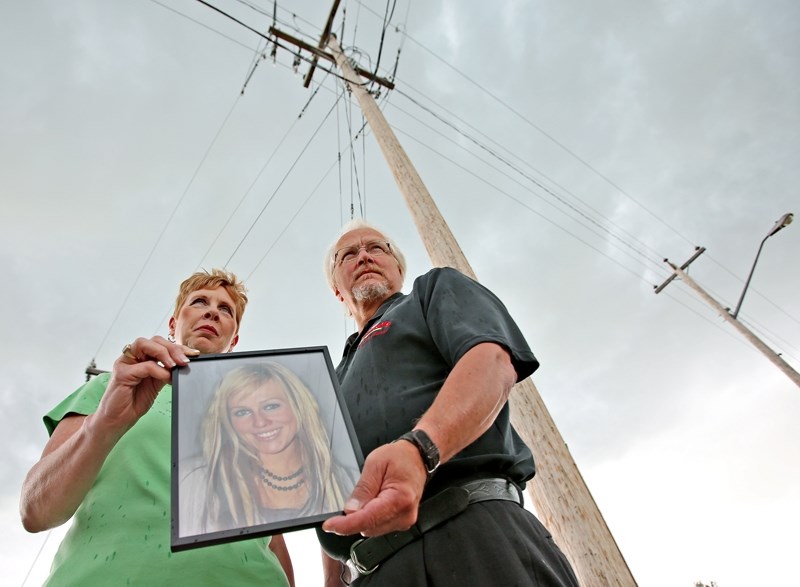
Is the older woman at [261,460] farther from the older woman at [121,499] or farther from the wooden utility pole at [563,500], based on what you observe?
the wooden utility pole at [563,500]

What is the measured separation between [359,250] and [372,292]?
0.97 feet

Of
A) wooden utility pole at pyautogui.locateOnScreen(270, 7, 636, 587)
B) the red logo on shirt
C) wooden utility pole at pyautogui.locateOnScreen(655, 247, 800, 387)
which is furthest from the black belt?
wooden utility pole at pyautogui.locateOnScreen(655, 247, 800, 387)

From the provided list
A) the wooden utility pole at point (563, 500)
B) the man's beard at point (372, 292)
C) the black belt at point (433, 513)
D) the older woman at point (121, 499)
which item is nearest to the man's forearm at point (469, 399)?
the black belt at point (433, 513)

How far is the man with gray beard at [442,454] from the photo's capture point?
0.88 m

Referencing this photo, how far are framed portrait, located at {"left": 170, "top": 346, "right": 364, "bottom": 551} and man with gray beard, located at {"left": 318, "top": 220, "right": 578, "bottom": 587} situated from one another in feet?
0.65

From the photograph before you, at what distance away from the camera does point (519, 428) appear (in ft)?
8.14

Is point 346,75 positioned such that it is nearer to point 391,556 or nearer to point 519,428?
point 519,428

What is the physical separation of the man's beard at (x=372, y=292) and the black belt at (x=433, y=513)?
108cm

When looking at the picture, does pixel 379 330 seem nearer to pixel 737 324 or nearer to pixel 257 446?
pixel 257 446

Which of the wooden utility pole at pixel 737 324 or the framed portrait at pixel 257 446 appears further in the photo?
the wooden utility pole at pixel 737 324

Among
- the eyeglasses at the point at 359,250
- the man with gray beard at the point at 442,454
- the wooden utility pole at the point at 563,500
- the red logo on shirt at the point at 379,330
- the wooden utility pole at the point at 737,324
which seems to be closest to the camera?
the man with gray beard at the point at 442,454

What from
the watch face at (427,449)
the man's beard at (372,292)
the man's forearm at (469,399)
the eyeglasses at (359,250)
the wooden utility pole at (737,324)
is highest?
the wooden utility pole at (737,324)

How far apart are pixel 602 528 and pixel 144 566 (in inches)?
→ 68.4

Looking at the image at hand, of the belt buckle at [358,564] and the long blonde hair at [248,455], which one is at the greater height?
the long blonde hair at [248,455]
